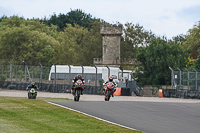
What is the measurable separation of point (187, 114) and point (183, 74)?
24451mm

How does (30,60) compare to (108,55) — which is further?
(108,55)

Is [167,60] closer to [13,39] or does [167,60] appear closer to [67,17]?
[13,39]

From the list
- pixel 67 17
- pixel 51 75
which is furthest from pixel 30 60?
pixel 67 17

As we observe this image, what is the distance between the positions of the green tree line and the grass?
48.0m

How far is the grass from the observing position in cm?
1373

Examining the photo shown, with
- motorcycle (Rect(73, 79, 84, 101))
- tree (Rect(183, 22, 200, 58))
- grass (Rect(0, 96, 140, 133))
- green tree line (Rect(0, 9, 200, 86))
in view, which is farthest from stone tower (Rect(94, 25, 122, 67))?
grass (Rect(0, 96, 140, 133))

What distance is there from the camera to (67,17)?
139 meters

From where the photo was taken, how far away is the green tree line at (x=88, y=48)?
68.3 m

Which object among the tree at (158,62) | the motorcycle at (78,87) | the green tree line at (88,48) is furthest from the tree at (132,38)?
the motorcycle at (78,87)

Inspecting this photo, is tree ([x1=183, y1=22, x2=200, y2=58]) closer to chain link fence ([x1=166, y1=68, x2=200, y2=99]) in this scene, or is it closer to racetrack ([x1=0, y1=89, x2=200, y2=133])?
chain link fence ([x1=166, y1=68, x2=200, y2=99])

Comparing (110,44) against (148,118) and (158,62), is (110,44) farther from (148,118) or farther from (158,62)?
(148,118)

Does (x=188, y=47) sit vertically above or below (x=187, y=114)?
above

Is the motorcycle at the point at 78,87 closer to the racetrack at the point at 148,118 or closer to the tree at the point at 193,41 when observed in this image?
the racetrack at the point at 148,118

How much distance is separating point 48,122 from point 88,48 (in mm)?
99092
